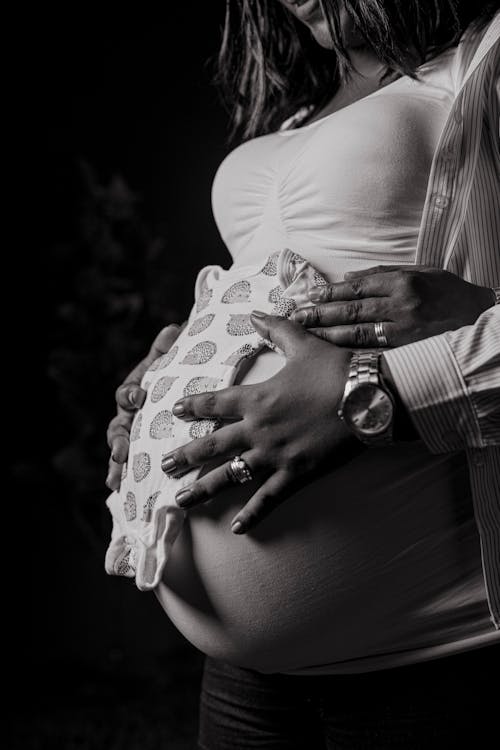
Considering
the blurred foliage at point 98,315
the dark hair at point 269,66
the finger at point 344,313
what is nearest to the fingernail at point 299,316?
the finger at point 344,313

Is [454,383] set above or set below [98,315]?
above

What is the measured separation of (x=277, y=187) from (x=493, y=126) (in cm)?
26

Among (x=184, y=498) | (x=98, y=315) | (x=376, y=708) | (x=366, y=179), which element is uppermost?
(x=366, y=179)

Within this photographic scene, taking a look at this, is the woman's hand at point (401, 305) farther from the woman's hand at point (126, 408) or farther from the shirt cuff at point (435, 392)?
the woman's hand at point (126, 408)

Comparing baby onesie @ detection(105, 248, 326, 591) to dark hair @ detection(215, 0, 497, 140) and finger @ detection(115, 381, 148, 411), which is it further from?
dark hair @ detection(215, 0, 497, 140)

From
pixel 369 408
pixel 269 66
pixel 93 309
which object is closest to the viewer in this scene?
pixel 369 408

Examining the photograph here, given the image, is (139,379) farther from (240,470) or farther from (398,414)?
(398,414)

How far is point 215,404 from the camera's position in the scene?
0.79 m

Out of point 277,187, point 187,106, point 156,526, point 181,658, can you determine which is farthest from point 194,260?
point 156,526

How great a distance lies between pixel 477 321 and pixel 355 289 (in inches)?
4.8

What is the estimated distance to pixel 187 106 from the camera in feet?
9.75

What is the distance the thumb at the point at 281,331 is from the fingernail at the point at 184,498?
17 centimetres

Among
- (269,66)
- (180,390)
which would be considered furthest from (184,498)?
(269,66)

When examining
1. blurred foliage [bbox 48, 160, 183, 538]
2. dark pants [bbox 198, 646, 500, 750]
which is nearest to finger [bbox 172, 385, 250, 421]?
dark pants [bbox 198, 646, 500, 750]
